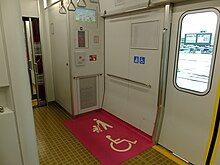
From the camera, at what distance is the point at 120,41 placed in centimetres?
333

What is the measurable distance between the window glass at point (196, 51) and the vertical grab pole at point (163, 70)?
0.53ft

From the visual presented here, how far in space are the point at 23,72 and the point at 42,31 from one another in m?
3.77

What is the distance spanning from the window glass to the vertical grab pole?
162mm

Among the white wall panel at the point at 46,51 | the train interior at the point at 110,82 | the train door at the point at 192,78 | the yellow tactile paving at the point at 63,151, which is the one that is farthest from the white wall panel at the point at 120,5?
the yellow tactile paving at the point at 63,151

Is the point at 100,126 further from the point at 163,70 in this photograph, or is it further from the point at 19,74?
the point at 19,74

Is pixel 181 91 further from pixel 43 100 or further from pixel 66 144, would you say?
pixel 43 100

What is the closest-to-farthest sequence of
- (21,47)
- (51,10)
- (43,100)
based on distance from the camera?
(21,47)
(51,10)
(43,100)

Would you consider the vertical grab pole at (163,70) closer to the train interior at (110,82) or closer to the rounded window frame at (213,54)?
the train interior at (110,82)

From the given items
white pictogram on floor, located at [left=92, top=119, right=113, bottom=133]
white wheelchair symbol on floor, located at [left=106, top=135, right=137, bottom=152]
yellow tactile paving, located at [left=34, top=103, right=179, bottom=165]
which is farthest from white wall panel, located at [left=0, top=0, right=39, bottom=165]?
white pictogram on floor, located at [left=92, top=119, right=113, bottom=133]

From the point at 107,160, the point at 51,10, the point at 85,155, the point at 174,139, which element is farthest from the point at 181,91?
the point at 51,10

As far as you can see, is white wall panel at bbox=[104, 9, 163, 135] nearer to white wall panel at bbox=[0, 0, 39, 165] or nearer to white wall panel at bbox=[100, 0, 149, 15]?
white wall panel at bbox=[100, 0, 149, 15]

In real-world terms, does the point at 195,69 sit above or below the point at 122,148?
above

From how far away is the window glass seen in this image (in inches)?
80.1

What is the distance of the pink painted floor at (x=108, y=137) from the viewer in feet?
8.69
